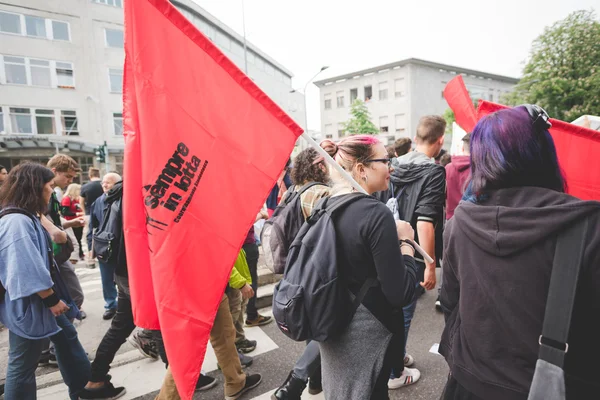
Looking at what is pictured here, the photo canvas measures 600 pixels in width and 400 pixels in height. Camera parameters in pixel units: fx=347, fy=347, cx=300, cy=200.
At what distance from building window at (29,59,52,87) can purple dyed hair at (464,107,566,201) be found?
27357mm

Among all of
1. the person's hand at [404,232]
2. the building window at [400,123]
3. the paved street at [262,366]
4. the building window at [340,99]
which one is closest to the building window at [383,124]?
the building window at [400,123]

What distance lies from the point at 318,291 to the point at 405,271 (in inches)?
17.4

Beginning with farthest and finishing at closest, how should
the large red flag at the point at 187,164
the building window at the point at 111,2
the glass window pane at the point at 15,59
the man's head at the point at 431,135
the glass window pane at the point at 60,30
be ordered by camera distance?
the building window at the point at 111,2 → the glass window pane at the point at 60,30 → the glass window pane at the point at 15,59 → the man's head at the point at 431,135 → the large red flag at the point at 187,164

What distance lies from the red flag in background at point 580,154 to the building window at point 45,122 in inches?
1056

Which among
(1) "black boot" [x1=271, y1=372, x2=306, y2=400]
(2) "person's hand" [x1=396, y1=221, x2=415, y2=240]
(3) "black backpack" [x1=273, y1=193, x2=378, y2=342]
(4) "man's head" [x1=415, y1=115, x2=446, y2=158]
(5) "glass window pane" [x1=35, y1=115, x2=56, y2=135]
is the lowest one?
(1) "black boot" [x1=271, y1=372, x2=306, y2=400]

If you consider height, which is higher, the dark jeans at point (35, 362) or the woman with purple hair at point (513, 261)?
the woman with purple hair at point (513, 261)

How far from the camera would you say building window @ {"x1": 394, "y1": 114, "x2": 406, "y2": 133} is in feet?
108

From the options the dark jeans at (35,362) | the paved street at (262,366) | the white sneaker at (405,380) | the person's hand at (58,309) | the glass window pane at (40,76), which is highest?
the glass window pane at (40,76)

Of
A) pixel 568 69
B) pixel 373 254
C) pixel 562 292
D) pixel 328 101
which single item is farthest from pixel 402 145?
pixel 328 101

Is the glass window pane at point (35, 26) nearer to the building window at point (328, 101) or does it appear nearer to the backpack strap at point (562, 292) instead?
the building window at point (328, 101)

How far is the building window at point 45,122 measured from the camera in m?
22.0

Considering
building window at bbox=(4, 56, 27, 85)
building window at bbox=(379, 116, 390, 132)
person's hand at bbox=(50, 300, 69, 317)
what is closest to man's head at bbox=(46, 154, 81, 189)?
person's hand at bbox=(50, 300, 69, 317)

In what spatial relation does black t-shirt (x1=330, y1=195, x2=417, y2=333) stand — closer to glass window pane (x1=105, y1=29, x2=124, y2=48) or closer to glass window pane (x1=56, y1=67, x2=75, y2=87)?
glass window pane (x1=56, y1=67, x2=75, y2=87)

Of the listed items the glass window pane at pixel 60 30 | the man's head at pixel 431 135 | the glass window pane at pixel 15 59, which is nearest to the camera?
the man's head at pixel 431 135
